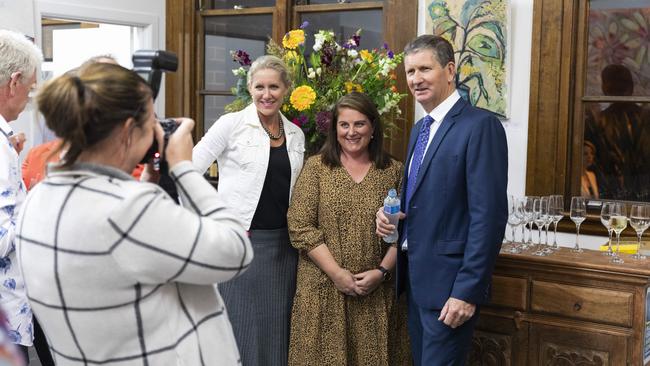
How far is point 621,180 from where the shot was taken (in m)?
3.82

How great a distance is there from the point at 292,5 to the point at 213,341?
367 cm

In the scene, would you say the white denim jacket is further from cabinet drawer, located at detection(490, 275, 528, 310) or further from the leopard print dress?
cabinet drawer, located at detection(490, 275, 528, 310)

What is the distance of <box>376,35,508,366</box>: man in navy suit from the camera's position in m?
2.71

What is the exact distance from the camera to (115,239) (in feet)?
4.67

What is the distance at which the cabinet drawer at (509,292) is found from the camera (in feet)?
10.6

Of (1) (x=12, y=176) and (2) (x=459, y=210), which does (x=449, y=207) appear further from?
(1) (x=12, y=176)

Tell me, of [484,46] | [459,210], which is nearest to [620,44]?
[484,46]

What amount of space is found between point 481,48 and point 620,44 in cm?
67

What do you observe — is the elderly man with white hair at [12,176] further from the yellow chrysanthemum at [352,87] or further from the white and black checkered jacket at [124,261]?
the yellow chrysanthemum at [352,87]

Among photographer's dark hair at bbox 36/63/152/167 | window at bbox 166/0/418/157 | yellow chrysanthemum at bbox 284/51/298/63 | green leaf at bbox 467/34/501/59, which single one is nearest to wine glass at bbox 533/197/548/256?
green leaf at bbox 467/34/501/59

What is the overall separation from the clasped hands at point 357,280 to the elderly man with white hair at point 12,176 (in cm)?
127

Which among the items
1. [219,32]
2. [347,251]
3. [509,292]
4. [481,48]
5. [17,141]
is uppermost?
[219,32]

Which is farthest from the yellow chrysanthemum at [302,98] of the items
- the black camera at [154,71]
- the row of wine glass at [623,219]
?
the black camera at [154,71]

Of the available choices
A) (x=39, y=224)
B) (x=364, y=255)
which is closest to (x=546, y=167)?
(x=364, y=255)
